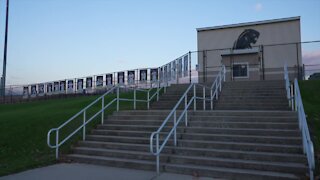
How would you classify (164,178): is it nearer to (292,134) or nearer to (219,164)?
(219,164)

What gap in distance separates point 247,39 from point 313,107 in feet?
32.3

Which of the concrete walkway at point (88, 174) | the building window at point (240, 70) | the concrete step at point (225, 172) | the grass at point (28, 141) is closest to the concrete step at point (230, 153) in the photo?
the concrete step at point (225, 172)

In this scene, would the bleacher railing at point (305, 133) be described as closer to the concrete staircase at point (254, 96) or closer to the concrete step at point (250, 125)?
the concrete step at point (250, 125)

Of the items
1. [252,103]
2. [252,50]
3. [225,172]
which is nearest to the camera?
[225,172]

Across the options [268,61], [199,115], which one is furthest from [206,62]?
[199,115]

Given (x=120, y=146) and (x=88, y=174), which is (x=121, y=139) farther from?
(x=88, y=174)

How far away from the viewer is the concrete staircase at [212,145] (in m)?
6.07

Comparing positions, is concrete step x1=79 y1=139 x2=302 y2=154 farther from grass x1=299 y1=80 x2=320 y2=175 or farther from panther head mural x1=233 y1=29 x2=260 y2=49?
panther head mural x1=233 y1=29 x2=260 y2=49

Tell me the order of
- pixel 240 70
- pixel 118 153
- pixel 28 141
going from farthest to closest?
pixel 240 70, pixel 28 141, pixel 118 153

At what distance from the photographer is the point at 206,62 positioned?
1911cm

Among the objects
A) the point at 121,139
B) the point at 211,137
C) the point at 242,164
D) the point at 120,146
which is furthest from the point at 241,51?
the point at 242,164

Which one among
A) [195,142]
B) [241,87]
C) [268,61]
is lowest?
[195,142]

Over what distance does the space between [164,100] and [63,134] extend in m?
4.65

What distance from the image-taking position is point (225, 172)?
589 centimetres
